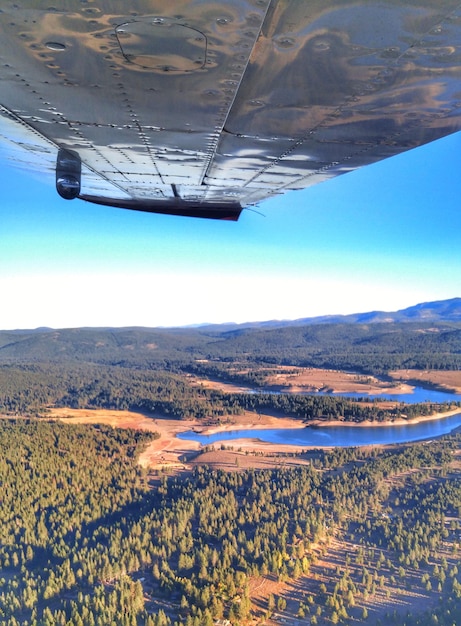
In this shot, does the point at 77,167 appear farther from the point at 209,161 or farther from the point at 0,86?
the point at 0,86

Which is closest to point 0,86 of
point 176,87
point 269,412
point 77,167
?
point 176,87

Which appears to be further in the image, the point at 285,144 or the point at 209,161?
the point at 209,161

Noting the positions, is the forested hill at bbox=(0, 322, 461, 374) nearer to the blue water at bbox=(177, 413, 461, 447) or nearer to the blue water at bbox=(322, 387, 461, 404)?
the blue water at bbox=(322, 387, 461, 404)

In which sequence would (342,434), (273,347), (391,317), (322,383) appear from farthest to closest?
(391,317) < (273,347) < (322,383) < (342,434)

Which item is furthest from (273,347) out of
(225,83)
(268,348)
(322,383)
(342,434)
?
(225,83)

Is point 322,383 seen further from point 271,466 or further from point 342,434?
point 271,466

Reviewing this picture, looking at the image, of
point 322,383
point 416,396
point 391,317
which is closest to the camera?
point 416,396

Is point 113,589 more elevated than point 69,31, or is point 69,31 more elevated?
point 69,31
